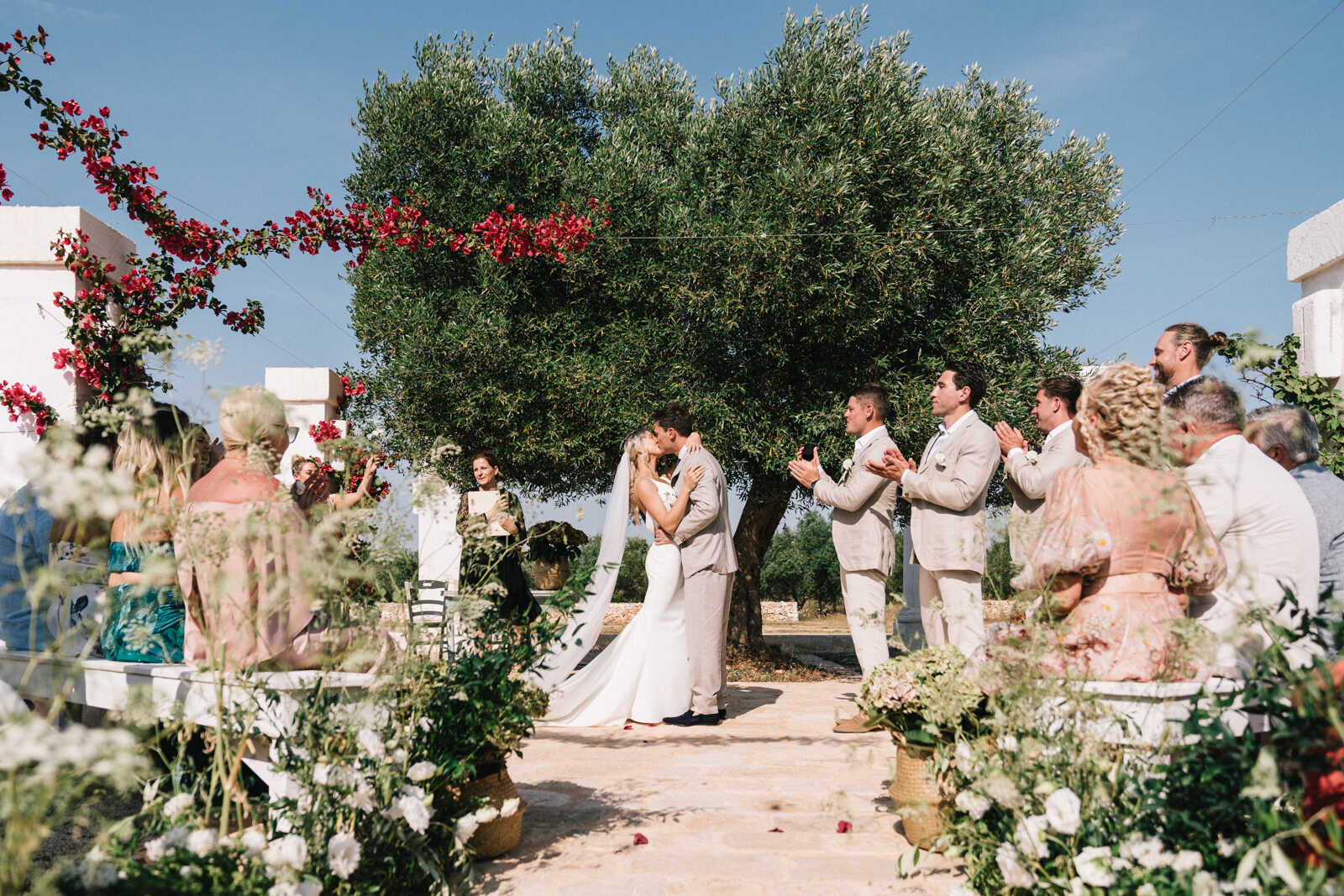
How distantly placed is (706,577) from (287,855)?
4.54 metres

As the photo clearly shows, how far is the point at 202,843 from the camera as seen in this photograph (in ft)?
7.30

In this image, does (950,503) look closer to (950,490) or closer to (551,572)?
(950,490)

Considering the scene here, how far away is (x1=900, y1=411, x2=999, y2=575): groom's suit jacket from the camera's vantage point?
215 inches

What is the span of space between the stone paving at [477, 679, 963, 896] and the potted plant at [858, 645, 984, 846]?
19cm

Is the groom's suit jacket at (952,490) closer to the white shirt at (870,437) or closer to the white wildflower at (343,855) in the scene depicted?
the white shirt at (870,437)

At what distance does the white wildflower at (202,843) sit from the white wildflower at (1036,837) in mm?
2161

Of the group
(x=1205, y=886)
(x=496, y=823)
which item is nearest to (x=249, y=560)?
(x=496, y=823)

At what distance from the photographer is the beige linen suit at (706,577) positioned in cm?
654

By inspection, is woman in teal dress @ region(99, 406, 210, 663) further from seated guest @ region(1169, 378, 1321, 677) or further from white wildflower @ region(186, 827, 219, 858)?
seated guest @ region(1169, 378, 1321, 677)

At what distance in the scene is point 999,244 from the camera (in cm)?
884

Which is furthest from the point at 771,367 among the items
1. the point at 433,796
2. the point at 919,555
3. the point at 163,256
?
the point at 433,796

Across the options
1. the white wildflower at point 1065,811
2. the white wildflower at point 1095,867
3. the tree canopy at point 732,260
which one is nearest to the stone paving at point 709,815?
the white wildflower at point 1065,811

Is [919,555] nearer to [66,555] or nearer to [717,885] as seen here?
[717,885]

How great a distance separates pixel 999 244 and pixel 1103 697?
6.75m
